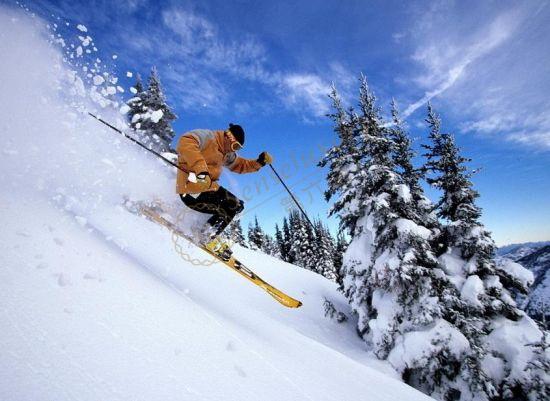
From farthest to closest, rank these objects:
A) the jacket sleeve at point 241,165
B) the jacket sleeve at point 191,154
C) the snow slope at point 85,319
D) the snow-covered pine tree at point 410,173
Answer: the snow-covered pine tree at point 410,173, the jacket sleeve at point 241,165, the jacket sleeve at point 191,154, the snow slope at point 85,319

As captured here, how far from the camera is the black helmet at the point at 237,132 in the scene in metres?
7.34

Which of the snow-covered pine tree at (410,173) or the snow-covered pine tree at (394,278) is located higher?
the snow-covered pine tree at (410,173)

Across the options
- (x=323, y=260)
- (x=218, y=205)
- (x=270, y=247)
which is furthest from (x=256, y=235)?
(x=218, y=205)

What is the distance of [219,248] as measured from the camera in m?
7.99

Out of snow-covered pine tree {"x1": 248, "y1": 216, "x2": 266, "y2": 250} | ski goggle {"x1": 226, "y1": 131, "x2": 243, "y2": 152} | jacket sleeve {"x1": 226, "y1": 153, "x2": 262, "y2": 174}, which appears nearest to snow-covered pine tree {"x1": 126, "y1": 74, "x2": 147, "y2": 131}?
jacket sleeve {"x1": 226, "y1": 153, "x2": 262, "y2": 174}

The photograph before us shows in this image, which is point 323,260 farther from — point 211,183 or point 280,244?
point 211,183

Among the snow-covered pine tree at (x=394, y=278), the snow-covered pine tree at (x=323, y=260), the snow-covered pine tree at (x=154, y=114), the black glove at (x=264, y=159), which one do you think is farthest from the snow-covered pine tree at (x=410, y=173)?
the snow-covered pine tree at (x=323, y=260)

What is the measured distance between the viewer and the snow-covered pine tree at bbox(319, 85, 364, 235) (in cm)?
1650

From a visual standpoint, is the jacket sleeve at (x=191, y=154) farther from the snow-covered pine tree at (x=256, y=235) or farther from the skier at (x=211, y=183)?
the snow-covered pine tree at (x=256, y=235)

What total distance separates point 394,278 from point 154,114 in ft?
65.3

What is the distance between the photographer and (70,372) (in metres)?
2.15

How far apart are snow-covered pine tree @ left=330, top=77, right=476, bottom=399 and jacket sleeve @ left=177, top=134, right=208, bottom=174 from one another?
33.2ft

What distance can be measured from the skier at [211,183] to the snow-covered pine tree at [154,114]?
17.8 m

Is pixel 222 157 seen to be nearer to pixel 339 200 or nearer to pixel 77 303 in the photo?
pixel 77 303
